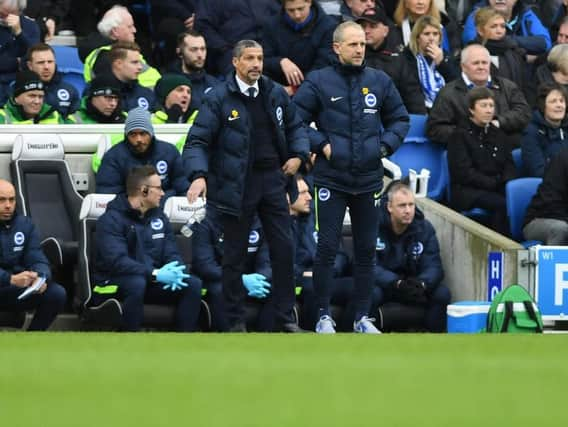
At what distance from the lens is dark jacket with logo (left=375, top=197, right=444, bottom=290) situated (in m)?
13.2

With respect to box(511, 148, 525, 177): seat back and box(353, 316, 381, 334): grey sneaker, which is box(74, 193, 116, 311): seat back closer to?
box(353, 316, 381, 334): grey sneaker

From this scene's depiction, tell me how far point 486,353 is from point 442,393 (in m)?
0.94

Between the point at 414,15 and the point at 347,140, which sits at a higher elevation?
the point at 414,15

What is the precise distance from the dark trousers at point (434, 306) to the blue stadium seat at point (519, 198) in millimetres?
1247

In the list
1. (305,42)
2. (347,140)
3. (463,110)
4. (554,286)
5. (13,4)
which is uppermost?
Result: (13,4)

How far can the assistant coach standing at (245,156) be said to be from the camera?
11.1 meters

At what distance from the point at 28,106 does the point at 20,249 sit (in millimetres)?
2087

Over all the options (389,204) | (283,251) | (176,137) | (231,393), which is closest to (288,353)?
(231,393)

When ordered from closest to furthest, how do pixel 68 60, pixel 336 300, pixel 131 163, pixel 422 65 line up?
pixel 336 300, pixel 131 163, pixel 422 65, pixel 68 60

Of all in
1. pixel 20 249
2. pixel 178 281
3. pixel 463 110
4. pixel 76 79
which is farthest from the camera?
pixel 76 79

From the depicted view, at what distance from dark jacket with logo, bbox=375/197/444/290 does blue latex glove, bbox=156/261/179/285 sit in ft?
4.94

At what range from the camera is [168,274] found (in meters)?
12.6

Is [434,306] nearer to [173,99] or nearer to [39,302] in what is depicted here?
[39,302]

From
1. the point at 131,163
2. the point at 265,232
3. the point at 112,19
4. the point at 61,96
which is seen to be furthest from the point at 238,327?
the point at 112,19
